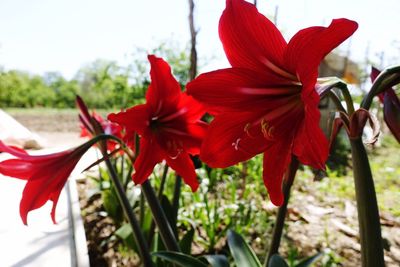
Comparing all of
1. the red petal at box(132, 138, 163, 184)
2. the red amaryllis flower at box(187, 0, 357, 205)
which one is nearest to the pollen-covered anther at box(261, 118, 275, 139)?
the red amaryllis flower at box(187, 0, 357, 205)

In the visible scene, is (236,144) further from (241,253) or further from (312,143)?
(241,253)

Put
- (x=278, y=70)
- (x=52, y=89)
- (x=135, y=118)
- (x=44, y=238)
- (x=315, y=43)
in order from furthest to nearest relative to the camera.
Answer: (x=52, y=89), (x=44, y=238), (x=135, y=118), (x=278, y=70), (x=315, y=43)

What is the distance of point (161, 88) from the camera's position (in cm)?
56

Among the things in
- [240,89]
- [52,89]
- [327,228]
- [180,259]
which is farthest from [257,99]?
[52,89]

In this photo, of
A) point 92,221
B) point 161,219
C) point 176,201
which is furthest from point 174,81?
point 92,221

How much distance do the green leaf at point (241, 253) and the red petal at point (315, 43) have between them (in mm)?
545

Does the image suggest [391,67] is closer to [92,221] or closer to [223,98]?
[223,98]

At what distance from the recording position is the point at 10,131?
3.78m

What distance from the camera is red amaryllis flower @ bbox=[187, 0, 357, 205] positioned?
1.22ft

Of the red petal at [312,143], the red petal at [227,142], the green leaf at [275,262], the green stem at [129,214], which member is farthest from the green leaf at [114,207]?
the red petal at [312,143]

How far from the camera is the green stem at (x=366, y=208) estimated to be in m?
0.40

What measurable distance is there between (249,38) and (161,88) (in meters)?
0.22

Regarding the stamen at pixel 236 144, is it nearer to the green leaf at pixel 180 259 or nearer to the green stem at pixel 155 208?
the green stem at pixel 155 208

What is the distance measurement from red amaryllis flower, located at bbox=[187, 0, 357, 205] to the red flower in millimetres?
276
